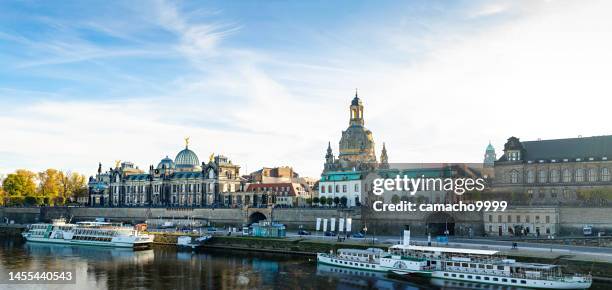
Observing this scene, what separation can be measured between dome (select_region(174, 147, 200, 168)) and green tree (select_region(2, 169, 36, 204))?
135ft

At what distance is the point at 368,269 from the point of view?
64188mm

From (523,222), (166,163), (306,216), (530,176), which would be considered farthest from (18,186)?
(523,222)

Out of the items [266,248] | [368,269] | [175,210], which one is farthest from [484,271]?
[175,210]

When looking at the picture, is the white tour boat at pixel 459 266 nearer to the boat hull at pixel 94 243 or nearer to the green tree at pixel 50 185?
the boat hull at pixel 94 243

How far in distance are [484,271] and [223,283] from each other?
81.9ft

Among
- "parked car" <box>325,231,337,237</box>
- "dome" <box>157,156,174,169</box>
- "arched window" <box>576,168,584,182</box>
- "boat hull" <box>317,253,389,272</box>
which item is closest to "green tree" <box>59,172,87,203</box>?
"dome" <box>157,156,174,169</box>

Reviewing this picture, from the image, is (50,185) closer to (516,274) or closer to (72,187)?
(72,187)

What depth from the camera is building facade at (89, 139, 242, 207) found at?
436 feet

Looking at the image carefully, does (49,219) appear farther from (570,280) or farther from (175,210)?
(570,280)

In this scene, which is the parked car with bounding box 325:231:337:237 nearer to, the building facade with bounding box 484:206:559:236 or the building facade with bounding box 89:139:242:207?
the building facade with bounding box 484:206:559:236

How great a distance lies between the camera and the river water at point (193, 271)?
5488cm

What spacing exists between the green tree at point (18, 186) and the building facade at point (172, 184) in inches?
609

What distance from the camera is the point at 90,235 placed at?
9750 centimetres

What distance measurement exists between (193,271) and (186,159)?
86974mm
